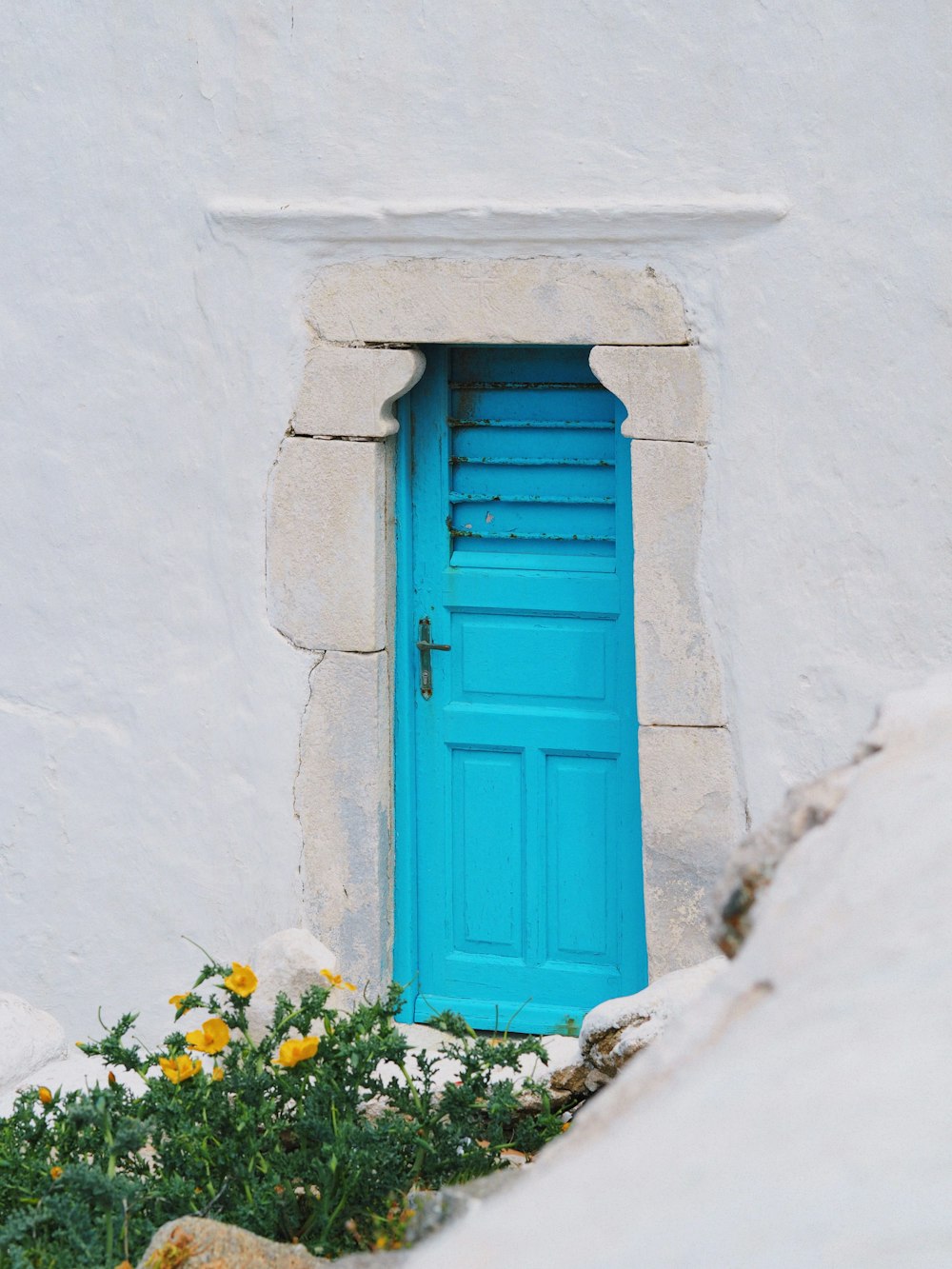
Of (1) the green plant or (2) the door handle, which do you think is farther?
(2) the door handle

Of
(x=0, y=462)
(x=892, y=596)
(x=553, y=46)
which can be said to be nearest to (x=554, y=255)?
(x=553, y=46)

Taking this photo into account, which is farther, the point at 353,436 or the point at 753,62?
the point at 353,436

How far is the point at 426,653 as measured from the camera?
4062 mm

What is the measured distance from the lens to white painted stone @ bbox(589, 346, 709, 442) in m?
3.61

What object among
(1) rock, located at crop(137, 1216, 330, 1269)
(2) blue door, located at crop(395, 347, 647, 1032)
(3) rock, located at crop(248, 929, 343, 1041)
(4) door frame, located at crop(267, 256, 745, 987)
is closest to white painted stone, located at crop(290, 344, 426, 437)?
(4) door frame, located at crop(267, 256, 745, 987)

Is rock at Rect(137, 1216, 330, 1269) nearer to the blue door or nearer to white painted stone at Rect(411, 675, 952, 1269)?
white painted stone at Rect(411, 675, 952, 1269)

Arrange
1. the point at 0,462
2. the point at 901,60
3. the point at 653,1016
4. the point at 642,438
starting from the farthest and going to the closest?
1. the point at 0,462
2. the point at 642,438
3. the point at 901,60
4. the point at 653,1016

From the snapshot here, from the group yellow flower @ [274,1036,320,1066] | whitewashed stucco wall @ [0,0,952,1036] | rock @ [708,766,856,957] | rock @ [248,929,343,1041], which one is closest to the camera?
rock @ [708,766,856,957]

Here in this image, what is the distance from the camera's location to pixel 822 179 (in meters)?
3.45

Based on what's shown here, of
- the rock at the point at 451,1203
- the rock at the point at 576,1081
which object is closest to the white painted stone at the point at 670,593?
the rock at the point at 576,1081

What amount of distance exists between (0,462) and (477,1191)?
3.17 m

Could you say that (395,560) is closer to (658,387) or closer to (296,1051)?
(658,387)

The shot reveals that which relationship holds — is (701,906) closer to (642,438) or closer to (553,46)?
(642,438)

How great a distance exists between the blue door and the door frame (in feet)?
0.37
